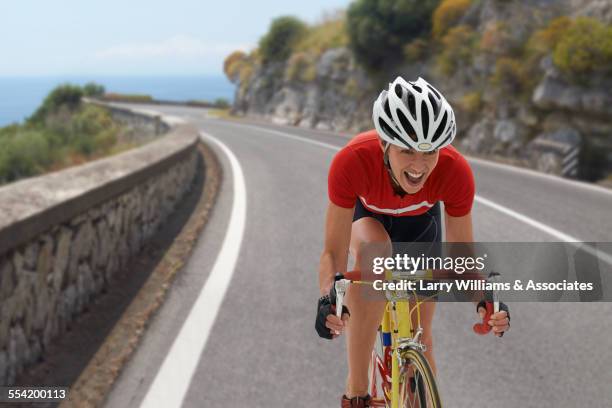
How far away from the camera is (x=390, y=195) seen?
297 cm

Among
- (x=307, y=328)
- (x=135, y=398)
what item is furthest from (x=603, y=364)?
(x=135, y=398)

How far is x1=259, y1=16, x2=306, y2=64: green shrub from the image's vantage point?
43.1 m

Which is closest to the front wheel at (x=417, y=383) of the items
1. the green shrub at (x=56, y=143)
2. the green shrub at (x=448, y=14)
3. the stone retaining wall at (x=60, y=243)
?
the stone retaining wall at (x=60, y=243)

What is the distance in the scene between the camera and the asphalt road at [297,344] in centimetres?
414

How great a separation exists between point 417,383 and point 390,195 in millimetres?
858

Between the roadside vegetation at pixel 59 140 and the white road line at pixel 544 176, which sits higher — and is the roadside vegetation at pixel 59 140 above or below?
above

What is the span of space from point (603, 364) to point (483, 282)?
2396 millimetres

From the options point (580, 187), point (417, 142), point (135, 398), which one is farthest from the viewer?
point (580, 187)

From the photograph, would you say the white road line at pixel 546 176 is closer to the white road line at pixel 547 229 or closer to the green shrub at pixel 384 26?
the white road line at pixel 547 229

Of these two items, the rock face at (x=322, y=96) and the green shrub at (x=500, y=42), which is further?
the rock face at (x=322, y=96)

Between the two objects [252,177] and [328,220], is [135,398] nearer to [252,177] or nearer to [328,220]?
A: [328,220]

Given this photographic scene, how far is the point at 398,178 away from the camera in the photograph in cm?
274

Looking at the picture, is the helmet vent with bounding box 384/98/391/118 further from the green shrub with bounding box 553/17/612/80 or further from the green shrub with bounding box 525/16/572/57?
the green shrub with bounding box 525/16/572/57

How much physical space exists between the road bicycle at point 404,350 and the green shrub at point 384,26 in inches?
957
